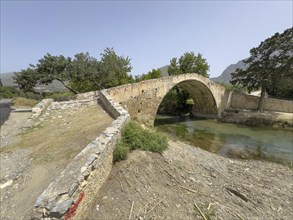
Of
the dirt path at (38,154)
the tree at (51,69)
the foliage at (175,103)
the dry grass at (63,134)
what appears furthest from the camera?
the foliage at (175,103)

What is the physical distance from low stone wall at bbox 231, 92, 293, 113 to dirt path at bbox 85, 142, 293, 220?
1967cm

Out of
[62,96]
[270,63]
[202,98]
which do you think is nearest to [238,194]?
[62,96]

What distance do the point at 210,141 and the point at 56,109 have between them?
987cm

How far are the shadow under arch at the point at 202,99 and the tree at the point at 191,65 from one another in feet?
11.8

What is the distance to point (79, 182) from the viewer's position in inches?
137

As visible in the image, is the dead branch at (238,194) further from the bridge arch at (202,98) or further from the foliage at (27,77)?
the bridge arch at (202,98)

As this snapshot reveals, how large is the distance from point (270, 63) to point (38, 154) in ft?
71.1

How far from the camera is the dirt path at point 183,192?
4.15 meters

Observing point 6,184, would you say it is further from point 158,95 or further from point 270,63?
point 270,63

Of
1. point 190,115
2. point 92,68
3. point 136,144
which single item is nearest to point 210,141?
point 136,144

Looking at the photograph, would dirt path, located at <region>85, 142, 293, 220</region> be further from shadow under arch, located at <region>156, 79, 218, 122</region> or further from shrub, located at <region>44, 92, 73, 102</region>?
shadow under arch, located at <region>156, 79, 218, 122</region>

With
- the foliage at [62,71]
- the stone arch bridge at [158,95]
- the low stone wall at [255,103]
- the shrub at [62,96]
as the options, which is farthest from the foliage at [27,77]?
the low stone wall at [255,103]

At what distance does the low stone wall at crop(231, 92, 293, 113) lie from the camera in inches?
923

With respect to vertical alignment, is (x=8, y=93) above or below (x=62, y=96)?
below
